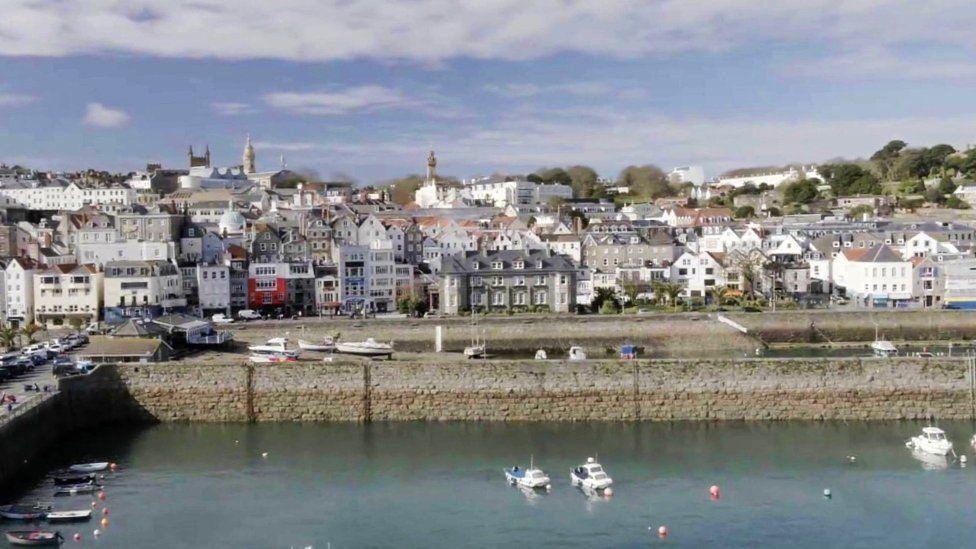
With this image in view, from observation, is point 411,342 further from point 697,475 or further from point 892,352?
point 697,475

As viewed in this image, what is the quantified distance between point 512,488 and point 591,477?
1.55 m

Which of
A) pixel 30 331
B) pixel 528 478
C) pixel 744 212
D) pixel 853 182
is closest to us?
pixel 528 478

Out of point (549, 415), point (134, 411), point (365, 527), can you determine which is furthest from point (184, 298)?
point (365, 527)

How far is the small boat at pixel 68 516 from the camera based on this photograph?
59.4 feet

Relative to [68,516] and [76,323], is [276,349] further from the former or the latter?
[68,516]

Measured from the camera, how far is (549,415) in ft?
81.9

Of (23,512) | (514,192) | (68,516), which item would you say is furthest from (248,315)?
(514,192)

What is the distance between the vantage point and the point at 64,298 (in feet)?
133

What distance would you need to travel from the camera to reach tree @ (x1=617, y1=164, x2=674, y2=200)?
10125 cm

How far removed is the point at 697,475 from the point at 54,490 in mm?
12495

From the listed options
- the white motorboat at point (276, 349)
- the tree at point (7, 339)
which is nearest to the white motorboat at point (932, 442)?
the white motorboat at point (276, 349)

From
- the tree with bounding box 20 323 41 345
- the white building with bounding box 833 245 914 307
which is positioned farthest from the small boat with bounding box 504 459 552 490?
the white building with bounding box 833 245 914 307

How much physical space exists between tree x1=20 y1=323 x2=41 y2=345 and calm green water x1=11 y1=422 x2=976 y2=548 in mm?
12620

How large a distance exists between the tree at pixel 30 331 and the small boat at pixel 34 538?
65.8ft
